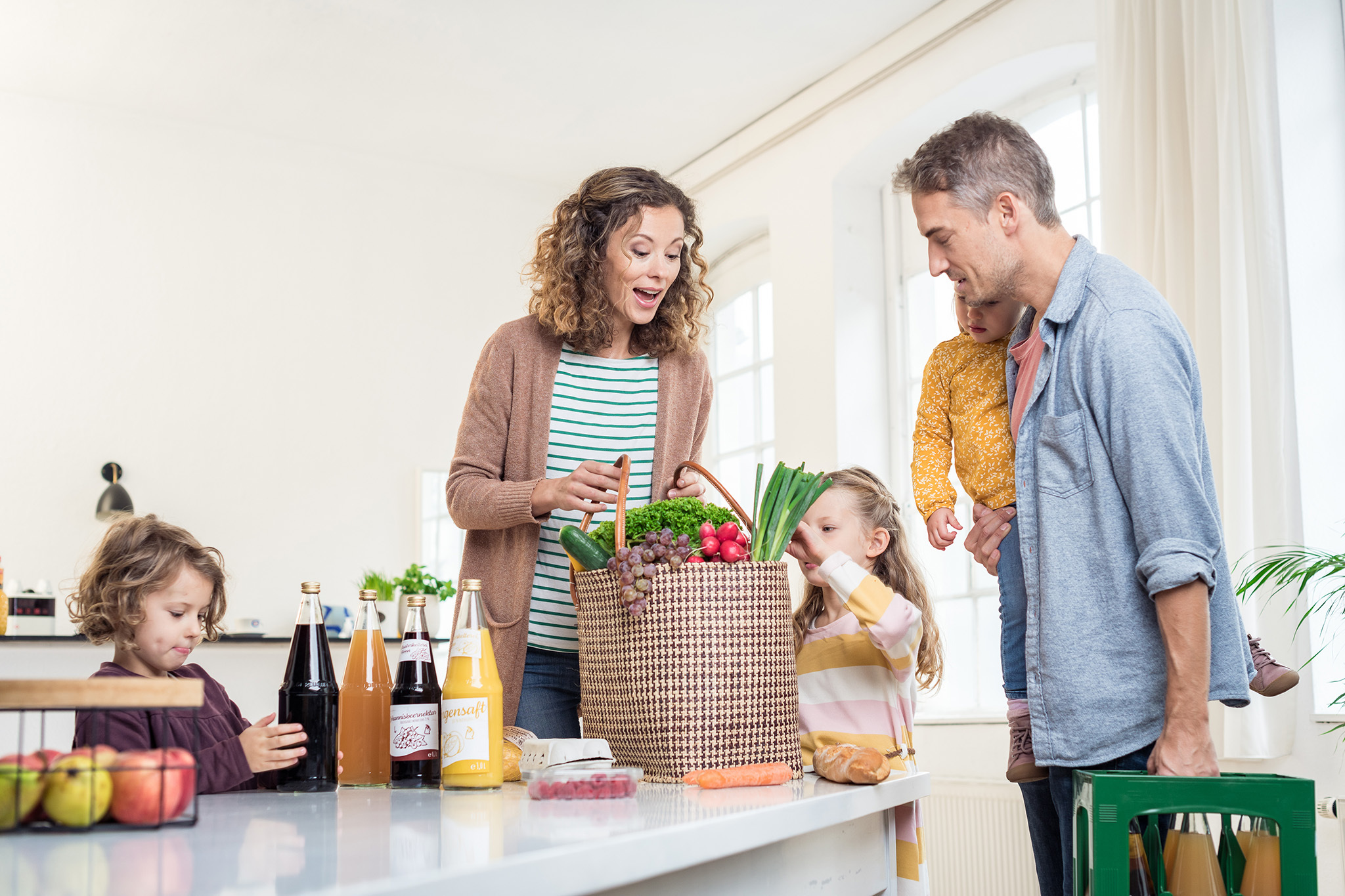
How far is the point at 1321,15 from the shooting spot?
113 inches

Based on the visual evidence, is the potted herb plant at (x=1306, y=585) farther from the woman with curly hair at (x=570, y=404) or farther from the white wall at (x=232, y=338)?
the white wall at (x=232, y=338)

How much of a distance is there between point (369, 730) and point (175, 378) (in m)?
4.22

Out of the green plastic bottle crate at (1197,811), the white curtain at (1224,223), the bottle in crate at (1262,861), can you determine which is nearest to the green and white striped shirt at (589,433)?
the green plastic bottle crate at (1197,811)

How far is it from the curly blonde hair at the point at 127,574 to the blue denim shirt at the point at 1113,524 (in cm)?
123

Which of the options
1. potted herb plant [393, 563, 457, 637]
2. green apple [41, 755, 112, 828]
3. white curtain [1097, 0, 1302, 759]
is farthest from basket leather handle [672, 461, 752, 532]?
potted herb plant [393, 563, 457, 637]

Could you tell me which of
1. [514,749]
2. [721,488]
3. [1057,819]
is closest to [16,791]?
[514,749]

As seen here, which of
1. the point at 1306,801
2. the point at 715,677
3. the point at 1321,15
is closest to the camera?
the point at 1306,801

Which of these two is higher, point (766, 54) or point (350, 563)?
point (766, 54)

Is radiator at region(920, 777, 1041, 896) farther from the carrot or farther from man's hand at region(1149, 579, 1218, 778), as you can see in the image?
the carrot

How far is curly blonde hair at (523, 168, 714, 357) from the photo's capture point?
67.6 inches

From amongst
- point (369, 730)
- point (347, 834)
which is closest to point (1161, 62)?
point (369, 730)

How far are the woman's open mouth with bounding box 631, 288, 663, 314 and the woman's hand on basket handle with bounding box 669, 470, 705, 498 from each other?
27 cm

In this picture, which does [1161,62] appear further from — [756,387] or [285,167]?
[285,167]

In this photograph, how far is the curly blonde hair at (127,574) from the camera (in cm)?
161
